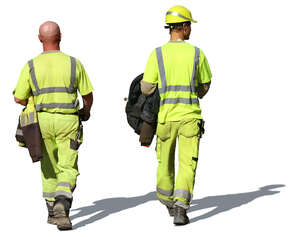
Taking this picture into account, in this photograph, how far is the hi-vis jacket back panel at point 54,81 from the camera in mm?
16969

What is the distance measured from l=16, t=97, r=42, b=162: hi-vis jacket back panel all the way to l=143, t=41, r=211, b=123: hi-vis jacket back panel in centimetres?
175

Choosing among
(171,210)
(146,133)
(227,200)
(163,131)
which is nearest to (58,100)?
(146,133)

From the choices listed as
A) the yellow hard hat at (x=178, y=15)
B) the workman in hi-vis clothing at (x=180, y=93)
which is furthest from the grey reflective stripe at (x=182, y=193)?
the yellow hard hat at (x=178, y=15)

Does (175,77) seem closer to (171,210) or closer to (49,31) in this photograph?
(49,31)

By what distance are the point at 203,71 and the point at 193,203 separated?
258 centimetres

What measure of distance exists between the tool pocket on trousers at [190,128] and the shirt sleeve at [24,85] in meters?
2.34

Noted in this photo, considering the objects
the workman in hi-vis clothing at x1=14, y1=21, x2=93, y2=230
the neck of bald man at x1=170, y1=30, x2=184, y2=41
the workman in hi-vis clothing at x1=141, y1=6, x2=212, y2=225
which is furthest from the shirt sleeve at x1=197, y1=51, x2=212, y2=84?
the workman in hi-vis clothing at x1=14, y1=21, x2=93, y2=230

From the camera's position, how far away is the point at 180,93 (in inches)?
677

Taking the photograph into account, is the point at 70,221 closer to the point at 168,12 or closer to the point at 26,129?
the point at 26,129

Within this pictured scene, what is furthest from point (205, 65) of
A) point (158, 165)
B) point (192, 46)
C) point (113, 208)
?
point (113, 208)

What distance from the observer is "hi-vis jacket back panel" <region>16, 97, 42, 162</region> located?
17062 millimetres

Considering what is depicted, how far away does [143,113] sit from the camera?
1759 centimetres

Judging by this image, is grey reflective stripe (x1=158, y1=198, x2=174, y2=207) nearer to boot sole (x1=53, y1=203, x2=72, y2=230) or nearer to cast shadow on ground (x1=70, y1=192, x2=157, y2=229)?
cast shadow on ground (x1=70, y1=192, x2=157, y2=229)

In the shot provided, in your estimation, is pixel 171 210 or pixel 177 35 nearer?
pixel 177 35
